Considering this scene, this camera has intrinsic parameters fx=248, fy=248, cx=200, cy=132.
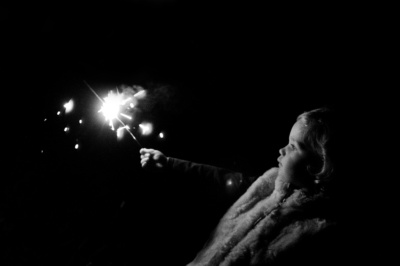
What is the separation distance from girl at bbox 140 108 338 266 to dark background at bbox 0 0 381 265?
37 cm

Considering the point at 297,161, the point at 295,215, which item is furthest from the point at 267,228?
the point at 297,161

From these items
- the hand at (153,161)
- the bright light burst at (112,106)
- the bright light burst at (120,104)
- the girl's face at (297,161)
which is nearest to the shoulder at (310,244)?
the girl's face at (297,161)

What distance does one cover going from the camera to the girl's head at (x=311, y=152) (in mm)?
2037

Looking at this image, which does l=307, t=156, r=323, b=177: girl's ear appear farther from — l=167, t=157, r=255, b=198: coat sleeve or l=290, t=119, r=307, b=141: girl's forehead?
l=167, t=157, r=255, b=198: coat sleeve

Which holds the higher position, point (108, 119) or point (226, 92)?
point (226, 92)

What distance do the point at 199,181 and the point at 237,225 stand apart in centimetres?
65

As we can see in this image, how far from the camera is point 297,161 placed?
2.14 meters

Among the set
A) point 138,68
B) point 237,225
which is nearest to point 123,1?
point 138,68

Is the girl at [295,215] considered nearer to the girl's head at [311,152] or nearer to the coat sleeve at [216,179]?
the girl's head at [311,152]

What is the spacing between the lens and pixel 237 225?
7.28 feet

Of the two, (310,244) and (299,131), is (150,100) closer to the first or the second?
(299,131)

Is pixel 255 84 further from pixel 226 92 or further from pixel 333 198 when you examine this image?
pixel 333 198

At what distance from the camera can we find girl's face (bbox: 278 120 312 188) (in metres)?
2.12

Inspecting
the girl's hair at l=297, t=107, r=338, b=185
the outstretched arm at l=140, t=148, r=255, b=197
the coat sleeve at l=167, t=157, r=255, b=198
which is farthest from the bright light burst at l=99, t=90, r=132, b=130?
the girl's hair at l=297, t=107, r=338, b=185
